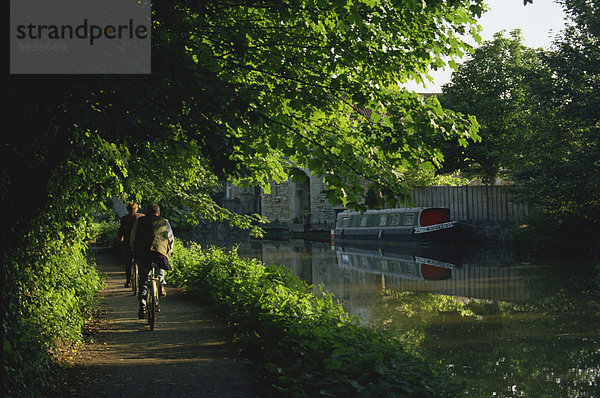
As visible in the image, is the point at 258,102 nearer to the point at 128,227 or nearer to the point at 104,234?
the point at 128,227

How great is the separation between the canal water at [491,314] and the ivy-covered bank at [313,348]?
80 centimetres

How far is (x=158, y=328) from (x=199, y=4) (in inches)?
178

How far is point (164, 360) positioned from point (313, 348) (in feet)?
5.90

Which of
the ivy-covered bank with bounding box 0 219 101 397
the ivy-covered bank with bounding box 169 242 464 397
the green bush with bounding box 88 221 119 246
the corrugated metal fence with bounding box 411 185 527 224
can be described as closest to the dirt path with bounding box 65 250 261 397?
the ivy-covered bank with bounding box 169 242 464 397

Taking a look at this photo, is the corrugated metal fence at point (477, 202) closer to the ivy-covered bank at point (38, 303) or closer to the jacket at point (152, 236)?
the jacket at point (152, 236)

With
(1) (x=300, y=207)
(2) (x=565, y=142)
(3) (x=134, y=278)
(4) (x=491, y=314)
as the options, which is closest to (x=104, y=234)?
(3) (x=134, y=278)

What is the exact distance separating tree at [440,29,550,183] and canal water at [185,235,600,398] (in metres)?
14.2

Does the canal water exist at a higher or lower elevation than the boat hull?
lower

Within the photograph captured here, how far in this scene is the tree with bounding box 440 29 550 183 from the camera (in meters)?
35.7

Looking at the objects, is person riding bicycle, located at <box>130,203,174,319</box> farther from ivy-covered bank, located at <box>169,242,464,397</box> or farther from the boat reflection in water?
the boat reflection in water

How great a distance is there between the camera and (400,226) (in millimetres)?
32688

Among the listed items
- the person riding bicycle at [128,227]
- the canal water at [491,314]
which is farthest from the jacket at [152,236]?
the canal water at [491,314]

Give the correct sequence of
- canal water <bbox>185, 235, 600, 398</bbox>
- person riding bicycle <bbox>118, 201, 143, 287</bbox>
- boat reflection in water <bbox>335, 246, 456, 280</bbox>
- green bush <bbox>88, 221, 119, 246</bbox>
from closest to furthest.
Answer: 1. canal water <bbox>185, 235, 600, 398</bbox>
2. person riding bicycle <bbox>118, 201, 143, 287</bbox>
3. boat reflection in water <bbox>335, 246, 456, 280</bbox>
4. green bush <bbox>88, 221, 119, 246</bbox>

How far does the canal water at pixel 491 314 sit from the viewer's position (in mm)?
7281
